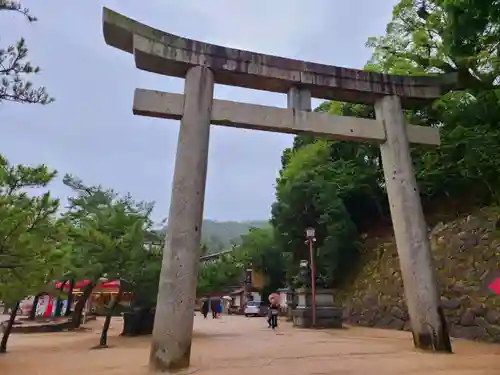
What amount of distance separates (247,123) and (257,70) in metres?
1.12

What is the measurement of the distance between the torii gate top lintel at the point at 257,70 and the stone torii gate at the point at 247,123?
0.8 inches

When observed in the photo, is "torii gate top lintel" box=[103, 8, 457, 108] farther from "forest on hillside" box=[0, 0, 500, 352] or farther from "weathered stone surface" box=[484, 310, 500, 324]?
"weathered stone surface" box=[484, 310, 500, 324]

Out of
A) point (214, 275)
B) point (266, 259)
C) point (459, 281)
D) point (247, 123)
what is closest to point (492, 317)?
point (459, 281)

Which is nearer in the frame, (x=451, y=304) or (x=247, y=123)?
(x=247, y=123)

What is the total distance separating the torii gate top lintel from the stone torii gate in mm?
20

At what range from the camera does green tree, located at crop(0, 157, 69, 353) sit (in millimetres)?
8461

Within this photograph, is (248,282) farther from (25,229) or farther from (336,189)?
(25,229)

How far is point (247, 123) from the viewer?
8047mm

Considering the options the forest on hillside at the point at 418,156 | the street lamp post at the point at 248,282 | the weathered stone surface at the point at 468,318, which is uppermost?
the forest on hillside at the point at 418,156

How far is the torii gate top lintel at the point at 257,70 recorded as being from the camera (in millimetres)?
7562

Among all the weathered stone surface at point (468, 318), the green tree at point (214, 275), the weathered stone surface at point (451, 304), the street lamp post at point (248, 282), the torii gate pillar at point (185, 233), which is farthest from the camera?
the street lamp post at point (248, 282)

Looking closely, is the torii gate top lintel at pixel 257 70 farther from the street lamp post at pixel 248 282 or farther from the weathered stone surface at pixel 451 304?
the street lamp post at pixel 248 282

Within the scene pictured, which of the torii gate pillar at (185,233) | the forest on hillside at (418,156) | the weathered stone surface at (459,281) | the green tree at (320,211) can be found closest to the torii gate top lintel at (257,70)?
the torii gate pillar at (185,233)

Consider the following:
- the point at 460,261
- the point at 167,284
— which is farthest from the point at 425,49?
the point at 167,284
